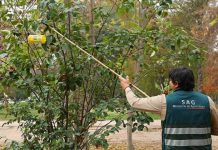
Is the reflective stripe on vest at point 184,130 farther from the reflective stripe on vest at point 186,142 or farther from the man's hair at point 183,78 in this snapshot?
the man's hair at point 183,78

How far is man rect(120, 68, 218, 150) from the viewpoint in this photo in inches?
122

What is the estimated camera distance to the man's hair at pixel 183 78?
3.17m

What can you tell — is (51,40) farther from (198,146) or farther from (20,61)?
(198,146)

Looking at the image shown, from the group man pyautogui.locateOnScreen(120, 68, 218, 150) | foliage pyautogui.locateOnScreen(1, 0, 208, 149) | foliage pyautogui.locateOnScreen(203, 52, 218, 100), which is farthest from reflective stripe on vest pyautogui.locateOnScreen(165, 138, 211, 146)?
foliage pyautogui.locateOnScreen(203, 52, 218, 100)

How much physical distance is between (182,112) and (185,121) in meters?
0.07

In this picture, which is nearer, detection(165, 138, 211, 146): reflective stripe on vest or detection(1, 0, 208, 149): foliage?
detection(165, 138, 211, 146): reflective stripe on vest

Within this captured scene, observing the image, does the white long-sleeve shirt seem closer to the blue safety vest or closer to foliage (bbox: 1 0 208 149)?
the blue safety vest

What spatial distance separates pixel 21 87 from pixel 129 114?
3.68ft

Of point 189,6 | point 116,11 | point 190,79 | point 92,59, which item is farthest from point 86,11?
point 189,6

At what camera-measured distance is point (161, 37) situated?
162 inches

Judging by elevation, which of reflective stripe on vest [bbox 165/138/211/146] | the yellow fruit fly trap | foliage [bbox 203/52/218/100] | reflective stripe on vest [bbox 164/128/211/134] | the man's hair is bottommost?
foliage [bbox 203/52/218/100]

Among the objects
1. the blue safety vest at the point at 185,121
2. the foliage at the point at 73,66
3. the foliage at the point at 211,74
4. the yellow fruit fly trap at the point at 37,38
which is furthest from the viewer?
the foliage at the point at 211,74

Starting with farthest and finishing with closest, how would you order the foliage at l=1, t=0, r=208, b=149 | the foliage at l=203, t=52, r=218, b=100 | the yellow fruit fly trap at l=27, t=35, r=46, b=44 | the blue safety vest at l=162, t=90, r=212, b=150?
the foliage at l=203, t=52, r=218, b=100 < the foliage at l=1, t=0, r=208, b=149 < the yellow fruit fly trap at l=27, t=35, r=46, b=44 < the blue safety vest at l=162, t=90, r=212, b=150

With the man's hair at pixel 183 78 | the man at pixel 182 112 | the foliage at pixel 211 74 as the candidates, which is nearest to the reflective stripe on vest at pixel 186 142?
the man at pixel 182 112
